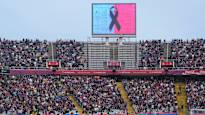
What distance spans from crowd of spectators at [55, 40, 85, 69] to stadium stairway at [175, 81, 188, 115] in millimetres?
9505

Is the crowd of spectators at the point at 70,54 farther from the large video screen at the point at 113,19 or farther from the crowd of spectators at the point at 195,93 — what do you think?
the crowd of spectators at the point at 195,93

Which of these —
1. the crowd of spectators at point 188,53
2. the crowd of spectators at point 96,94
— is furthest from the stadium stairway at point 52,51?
the crowd of spectators at point 188,53

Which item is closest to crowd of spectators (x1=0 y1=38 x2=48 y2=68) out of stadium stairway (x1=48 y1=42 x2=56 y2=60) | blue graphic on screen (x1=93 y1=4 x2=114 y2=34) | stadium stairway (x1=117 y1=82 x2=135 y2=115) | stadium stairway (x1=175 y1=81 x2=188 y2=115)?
stadium stairway (x1=48 y1=42 x2=56 y2=60)

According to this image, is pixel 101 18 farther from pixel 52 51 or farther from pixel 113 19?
pixel 52 51

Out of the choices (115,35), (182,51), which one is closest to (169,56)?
(182,51)

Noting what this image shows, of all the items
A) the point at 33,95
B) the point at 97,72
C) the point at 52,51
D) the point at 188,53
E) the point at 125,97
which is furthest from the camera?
the point at 52,51

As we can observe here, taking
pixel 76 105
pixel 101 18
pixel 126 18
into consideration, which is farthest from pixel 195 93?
pixel 101 18

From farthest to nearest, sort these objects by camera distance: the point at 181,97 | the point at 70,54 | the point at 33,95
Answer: the point at 70,54 < the point at 181,97 < the point at 33,95

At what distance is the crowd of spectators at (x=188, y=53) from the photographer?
5941 cm

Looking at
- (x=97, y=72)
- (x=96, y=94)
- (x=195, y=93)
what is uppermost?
(x=97, y=72)

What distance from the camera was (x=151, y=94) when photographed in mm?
55625

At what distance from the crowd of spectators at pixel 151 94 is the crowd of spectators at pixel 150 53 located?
1.45 metres

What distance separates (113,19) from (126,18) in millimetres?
1280

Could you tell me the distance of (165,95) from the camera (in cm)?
5562
